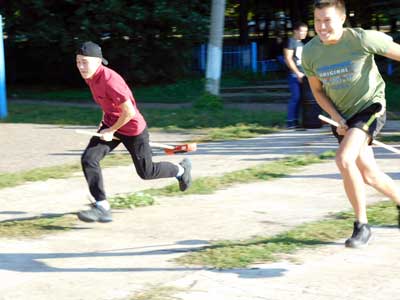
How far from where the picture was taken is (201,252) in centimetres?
598

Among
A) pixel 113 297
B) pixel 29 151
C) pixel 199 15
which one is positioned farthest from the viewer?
pixel 199 15

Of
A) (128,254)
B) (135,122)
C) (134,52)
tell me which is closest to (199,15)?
(134,52)

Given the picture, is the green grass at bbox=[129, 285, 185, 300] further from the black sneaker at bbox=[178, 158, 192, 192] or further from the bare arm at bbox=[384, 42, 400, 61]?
the black sneaker at bbox=[178, 158, 192, 192]

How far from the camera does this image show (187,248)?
242 inches

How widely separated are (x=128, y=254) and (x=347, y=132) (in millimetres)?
1764

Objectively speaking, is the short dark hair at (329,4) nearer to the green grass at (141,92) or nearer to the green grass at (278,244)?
the green grass at (278,244)

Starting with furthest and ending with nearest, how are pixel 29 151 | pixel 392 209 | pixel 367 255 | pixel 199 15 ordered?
pixel 199 15 < pixel 29 151 < pixel 392 209 < pixel 367 255

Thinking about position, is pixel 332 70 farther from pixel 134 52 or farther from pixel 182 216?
pixel 134 52

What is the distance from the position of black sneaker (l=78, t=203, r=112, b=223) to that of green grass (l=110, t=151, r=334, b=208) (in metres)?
0.58

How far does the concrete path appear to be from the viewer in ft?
16.9

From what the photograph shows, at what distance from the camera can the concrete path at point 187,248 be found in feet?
16.9

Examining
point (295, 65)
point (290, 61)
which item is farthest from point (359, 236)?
point (295, 65)

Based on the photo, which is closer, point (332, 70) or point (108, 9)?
point (332, 70)

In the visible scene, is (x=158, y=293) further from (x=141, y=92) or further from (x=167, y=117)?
(x=141, y=92)
